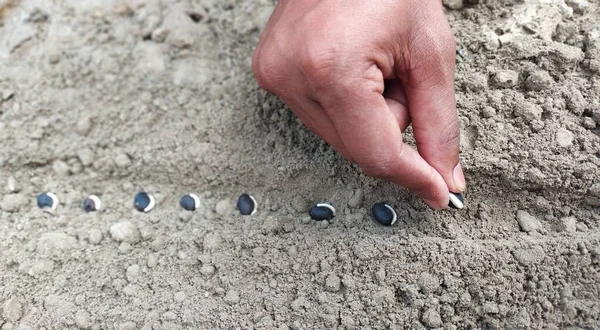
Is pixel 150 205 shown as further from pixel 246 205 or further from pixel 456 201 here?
pixel 456 201

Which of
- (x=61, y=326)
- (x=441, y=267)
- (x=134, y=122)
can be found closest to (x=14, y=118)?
(x=134, y=122)

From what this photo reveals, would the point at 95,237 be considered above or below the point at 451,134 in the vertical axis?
below

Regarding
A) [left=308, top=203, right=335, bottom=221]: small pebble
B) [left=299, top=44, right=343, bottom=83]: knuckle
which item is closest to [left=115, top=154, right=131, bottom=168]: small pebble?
[left=308, top=203, right=335, bottom=221]: small pebble

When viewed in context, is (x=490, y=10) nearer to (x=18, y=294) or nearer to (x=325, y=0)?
(x=325, y=0)

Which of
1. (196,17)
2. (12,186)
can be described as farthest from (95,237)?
(196,17)

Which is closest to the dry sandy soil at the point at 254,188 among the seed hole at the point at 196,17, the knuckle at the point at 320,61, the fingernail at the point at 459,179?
the seed hole at the point at 196,17
